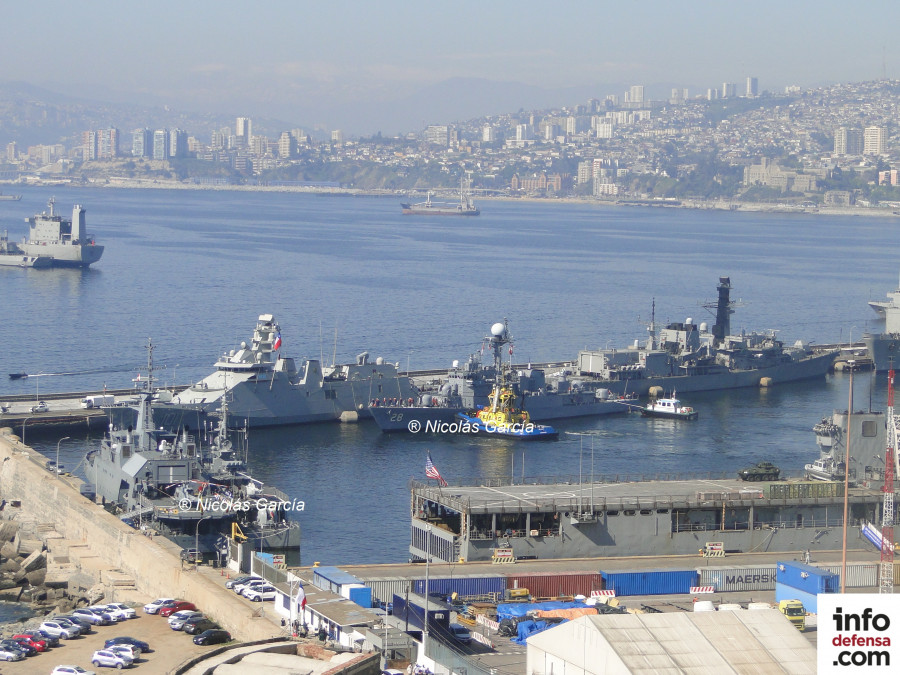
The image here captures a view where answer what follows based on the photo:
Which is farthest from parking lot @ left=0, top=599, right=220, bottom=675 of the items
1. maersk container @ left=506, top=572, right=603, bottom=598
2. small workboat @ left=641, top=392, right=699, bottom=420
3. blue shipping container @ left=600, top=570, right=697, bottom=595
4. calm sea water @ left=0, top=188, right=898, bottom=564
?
small workboat @ left=641, top=392, right=699, bottom=420

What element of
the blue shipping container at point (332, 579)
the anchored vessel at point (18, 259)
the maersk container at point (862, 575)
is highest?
the anchored vessel at point (18, 259)

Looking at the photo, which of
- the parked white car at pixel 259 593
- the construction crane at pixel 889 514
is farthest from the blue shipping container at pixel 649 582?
the parked white car at pixel 259 593

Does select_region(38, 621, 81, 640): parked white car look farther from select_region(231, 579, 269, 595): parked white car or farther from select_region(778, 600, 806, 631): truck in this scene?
select_region(778, 600, 806, 631): truck

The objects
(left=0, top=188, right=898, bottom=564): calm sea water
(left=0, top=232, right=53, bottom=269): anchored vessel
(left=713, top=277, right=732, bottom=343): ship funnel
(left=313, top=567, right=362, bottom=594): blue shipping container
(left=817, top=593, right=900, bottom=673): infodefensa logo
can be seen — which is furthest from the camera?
(left=0, top=232, right=53, bottom=269): anchored vessel

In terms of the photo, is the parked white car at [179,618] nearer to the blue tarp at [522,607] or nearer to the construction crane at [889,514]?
the blue tarp at [522,607]

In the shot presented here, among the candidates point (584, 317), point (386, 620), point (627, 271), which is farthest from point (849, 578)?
point (627, 271)

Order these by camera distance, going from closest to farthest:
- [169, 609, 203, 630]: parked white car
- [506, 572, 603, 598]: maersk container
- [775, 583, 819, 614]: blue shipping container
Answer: [169, 609, 203, 630]: parked white car → [775, 583, 819, 614]: blue shipping container → [506, 572, 603, 598]: maersk container

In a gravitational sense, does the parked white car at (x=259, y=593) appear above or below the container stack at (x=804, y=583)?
below
